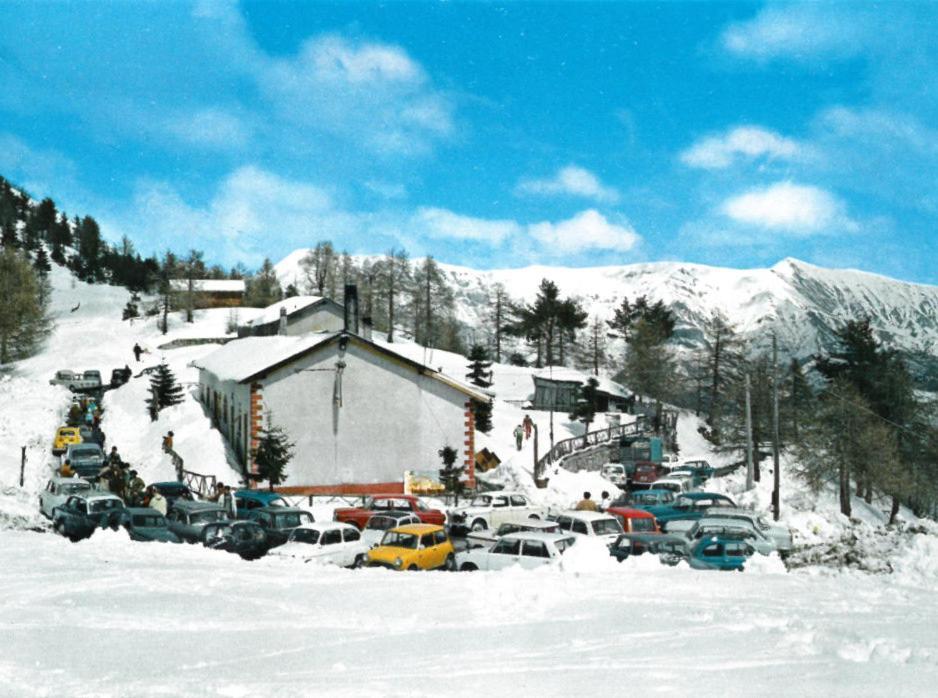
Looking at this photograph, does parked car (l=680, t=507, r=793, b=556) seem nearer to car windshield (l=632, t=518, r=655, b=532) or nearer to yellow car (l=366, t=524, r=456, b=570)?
car windshield (l=632, t=518, r=655, b=532)

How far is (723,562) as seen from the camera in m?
17.7

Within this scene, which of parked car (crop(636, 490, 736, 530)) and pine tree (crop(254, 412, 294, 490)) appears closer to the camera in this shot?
parked car (crop(636, 490, 736, 530))

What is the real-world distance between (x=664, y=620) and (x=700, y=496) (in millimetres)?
20866

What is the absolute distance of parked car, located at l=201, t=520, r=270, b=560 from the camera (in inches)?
771

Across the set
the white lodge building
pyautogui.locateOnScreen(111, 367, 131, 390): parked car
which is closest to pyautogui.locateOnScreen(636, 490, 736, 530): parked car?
the white lodge building

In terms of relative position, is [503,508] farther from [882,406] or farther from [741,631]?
[882,406]

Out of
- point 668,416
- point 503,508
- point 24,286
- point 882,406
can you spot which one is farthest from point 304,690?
point 24,286

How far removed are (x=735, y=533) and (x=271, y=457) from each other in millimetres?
19904

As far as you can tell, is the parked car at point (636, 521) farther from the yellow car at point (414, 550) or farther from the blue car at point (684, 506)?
the yellow car at point (414, 550)

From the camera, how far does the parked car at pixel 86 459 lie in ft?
111

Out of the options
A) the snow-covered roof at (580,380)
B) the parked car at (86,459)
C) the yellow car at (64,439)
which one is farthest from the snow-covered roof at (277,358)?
the snow-covered roof at (580,380)

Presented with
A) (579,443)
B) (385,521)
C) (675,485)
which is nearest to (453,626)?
(385,521)

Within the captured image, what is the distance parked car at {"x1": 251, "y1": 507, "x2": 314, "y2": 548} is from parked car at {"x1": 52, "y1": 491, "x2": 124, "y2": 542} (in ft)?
12.4

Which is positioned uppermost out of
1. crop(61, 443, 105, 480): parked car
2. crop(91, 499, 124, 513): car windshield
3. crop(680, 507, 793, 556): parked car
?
crop(61, 443, 105, 480): parked car
